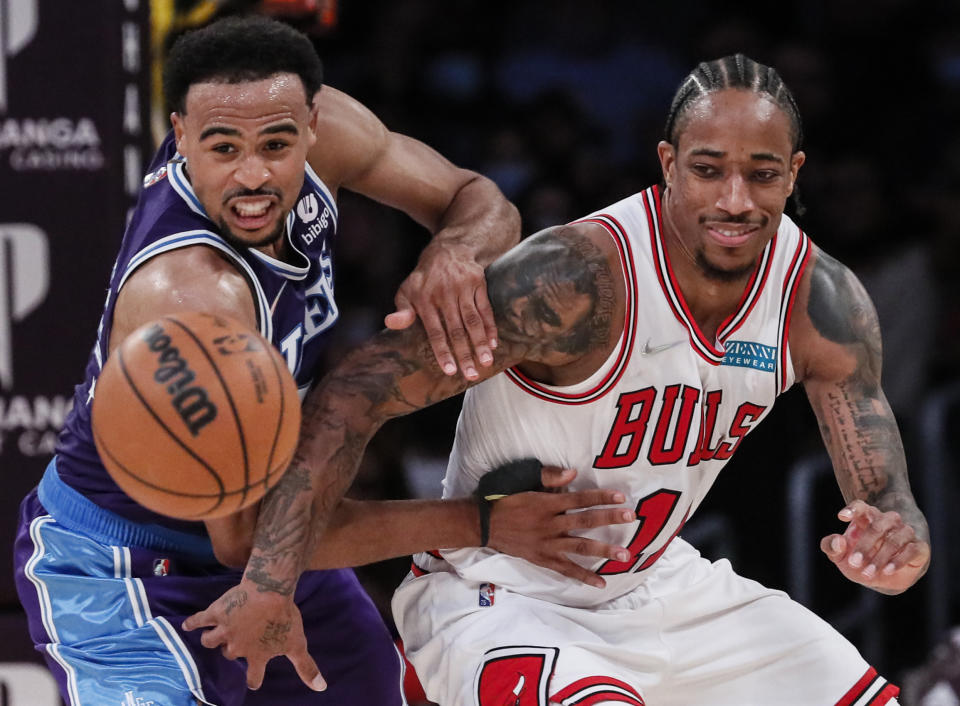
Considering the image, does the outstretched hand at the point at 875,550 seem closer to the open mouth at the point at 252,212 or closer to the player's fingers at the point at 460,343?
the player's fingers at the point at 460,343

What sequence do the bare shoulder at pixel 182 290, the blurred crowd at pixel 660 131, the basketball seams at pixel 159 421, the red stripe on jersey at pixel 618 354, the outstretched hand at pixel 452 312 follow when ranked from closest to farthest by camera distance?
the basketball seams at pixel 159 421 < the bare shoulder at pixel 182 290 < the outstretched hand at pixel 452 312 < the red stripe on jersey at pixel 618 354 < the blurred crowd at pixel 660 131

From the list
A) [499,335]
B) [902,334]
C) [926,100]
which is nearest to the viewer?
[499,335]

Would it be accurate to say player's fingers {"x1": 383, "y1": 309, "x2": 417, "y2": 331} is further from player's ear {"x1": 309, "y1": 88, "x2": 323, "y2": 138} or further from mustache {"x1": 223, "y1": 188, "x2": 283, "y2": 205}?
player's ear {"x1": 309, "y1": 88, "x2": 323, "y2": 138}

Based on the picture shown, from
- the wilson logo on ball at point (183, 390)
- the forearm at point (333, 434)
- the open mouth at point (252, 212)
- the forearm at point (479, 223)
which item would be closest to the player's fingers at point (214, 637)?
the forearm at point (333, 434)

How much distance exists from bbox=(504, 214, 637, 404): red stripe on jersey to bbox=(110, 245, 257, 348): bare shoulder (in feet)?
2.14

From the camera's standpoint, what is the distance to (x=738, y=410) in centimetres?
324

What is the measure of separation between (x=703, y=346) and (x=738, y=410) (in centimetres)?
18

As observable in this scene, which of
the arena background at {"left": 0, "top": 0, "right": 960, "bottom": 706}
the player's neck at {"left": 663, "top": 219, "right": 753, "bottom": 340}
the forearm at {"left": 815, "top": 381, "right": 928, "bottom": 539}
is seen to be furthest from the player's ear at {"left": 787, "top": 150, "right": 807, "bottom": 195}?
the arena background at {"left": 0, "top": 0, "right": 960, "bottom": 706}

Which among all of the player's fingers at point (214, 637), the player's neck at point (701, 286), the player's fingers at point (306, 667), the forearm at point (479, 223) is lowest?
the player's fingers at point (306, 667)

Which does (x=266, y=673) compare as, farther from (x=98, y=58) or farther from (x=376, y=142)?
(x=98, y=58)

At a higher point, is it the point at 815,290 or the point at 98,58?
the point at 98,58

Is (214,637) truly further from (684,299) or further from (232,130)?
(684,299)

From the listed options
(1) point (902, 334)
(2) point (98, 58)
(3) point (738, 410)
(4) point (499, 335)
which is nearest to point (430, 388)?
(4) point (499, 335)

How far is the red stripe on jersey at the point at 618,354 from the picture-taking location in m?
3.11
